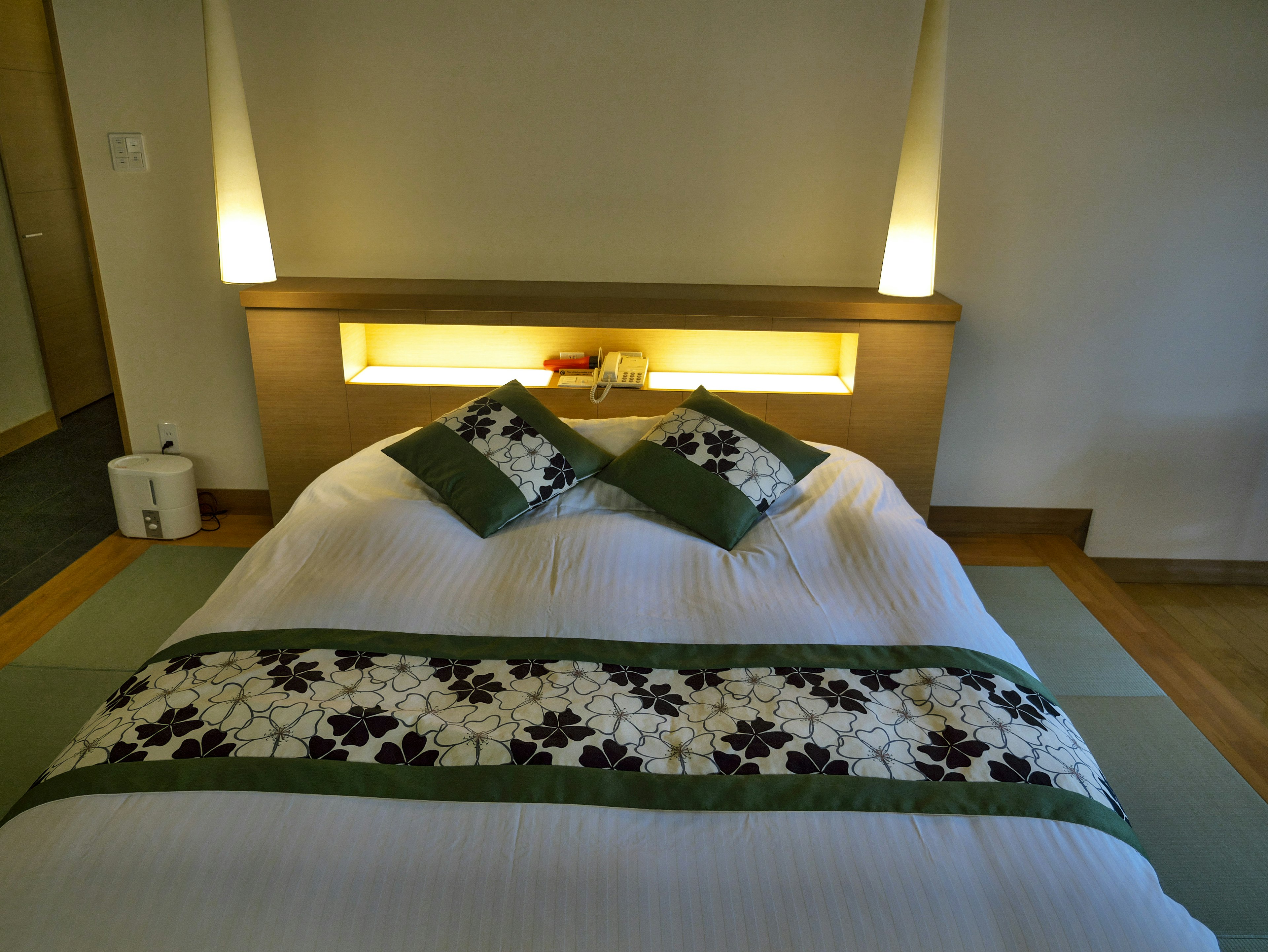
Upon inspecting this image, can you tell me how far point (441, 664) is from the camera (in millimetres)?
1808

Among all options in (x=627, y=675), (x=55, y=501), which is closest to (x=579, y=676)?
(x=627, y=675)

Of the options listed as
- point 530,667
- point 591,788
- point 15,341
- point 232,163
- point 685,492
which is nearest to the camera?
point 591,788

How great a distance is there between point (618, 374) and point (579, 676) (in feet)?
5.16

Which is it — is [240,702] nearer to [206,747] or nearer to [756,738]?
[206,747]

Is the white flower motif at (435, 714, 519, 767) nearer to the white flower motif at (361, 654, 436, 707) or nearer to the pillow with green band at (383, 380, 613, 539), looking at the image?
the white flower motif at (361, 654, 436, 707)

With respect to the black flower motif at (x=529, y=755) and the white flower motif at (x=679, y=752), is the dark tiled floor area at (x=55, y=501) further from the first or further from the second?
the white flower motif at (x=679, y=752)

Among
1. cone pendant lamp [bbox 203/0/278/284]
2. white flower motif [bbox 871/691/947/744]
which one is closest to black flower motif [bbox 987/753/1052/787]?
white flower motif [bbox 871/691/947/744]

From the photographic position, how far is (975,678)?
5.82ft

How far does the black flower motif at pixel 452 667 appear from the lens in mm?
1766

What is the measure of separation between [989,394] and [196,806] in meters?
Result: 3.02

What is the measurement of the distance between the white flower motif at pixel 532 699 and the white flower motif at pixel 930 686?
69 cm

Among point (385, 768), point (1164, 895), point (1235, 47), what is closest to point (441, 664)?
point (385, 768)

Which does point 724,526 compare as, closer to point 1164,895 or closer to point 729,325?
point 729,325

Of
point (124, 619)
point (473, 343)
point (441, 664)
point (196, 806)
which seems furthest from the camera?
point (473, 343)
